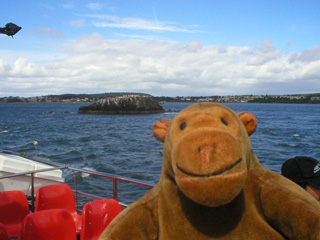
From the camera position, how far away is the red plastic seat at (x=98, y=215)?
418 cm

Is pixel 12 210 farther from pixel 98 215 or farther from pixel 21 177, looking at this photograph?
pixel 21 177

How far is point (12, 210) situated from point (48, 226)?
136 centimetres

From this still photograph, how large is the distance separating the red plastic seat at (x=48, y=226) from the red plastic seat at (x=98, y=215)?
28 cm

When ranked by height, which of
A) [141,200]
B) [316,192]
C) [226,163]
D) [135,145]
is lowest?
[135,145]

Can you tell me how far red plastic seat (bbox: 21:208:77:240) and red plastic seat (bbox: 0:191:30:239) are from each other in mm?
1211

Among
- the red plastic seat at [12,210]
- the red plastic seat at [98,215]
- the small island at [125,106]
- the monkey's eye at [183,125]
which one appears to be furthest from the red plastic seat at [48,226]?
the small island at [125,106]

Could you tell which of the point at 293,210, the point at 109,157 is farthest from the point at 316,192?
the point at 109,157

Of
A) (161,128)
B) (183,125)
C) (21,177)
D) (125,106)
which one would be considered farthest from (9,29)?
(125,106)

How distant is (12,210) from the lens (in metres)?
4.72

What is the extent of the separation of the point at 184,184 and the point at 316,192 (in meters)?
1.57

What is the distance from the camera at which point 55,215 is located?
3.80 metres

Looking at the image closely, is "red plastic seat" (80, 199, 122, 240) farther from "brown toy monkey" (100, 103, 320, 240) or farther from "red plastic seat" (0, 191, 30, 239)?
"brown toy monkey" (100, 103, 320, 240)

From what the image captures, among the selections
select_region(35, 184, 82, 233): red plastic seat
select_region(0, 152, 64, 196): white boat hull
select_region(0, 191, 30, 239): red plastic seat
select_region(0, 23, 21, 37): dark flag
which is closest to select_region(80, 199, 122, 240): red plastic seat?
select_region(35, 184, 82, 233): red plastic seat

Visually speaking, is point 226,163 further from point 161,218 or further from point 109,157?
point 109,157
